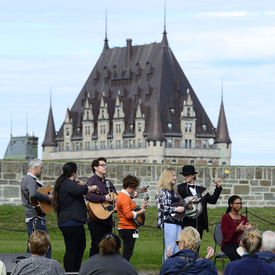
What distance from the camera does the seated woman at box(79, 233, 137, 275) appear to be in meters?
6.60

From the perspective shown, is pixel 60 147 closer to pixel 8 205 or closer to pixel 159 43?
pixel 159 43

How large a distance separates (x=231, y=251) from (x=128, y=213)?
1200mm

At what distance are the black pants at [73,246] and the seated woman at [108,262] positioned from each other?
2.55 m

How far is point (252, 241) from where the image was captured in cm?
680

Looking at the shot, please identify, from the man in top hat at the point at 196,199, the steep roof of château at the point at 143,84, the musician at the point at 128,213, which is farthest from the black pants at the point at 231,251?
the steep roof of château at the point at 143,84

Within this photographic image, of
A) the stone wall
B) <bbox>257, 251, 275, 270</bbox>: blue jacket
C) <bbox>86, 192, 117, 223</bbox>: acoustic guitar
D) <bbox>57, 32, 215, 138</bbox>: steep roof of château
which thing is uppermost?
<bbox>57, 32, 215, 138</bbox>: steep roof of château

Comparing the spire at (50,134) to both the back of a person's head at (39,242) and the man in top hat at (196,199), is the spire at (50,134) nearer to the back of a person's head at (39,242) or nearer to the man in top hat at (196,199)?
the man in top hat at (196,199)

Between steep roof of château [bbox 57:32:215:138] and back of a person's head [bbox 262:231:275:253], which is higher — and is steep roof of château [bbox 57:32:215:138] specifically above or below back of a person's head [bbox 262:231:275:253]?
above

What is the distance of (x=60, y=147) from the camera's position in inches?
5054

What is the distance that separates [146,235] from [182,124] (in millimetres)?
104776

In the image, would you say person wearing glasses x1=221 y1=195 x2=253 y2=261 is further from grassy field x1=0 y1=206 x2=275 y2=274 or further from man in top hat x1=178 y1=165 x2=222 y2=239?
grassy field x1=0 y1=206 x2=275 y2=274

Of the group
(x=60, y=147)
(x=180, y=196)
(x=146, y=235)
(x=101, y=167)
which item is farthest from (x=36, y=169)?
(x=60, y=147)

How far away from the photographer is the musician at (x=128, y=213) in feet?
31.9

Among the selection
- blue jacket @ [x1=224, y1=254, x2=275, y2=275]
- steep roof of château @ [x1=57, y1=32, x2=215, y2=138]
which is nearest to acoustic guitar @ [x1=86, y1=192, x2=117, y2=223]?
blue jacket @ [x1=224, y1=254, x2=275, y2=275]
